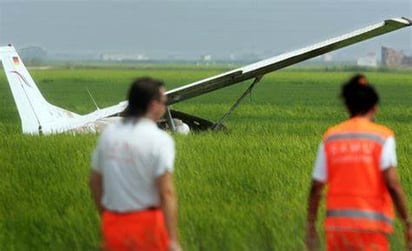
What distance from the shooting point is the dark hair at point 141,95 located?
5.04 m

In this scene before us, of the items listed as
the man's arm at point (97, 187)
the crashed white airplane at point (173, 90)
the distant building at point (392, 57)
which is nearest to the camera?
the man's arm at point (97, 187)

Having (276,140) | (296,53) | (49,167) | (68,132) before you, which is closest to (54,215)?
(49,167)

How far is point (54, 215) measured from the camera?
8375 millimetres

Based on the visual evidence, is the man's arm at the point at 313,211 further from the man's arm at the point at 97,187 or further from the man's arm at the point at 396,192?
the man's arm at the point at 97,187

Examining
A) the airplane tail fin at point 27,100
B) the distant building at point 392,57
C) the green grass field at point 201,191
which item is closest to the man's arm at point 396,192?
the green grass field at point 201,191

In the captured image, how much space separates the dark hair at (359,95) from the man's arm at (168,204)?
3.25 feet

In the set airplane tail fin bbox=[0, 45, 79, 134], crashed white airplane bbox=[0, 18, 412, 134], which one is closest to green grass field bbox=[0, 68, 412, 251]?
crashed white airplane bbox=[0, 18, 412, 134]

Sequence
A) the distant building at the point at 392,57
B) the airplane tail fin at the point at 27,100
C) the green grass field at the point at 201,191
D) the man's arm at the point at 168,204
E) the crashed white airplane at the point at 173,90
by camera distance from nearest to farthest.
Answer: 1. the man's arm at the point at 168,204
2. the green grass field at the point at 201,191
3. the crashed white airplane at the point at 173,90
4. the airplane tail fin at the point at 27,100
5. the distant building at the point at 392,57

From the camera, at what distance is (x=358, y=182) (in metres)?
5.03

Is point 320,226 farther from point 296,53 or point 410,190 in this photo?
point 296,53

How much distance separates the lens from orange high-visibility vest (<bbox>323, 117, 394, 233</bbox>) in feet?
16.5

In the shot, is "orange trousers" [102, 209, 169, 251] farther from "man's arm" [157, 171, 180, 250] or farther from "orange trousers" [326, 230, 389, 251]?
"orange trousers" [326, 230, 389, 251]

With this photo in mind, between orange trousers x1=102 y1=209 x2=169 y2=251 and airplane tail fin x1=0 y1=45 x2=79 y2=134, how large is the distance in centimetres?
1243

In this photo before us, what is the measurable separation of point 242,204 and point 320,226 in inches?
52.3
